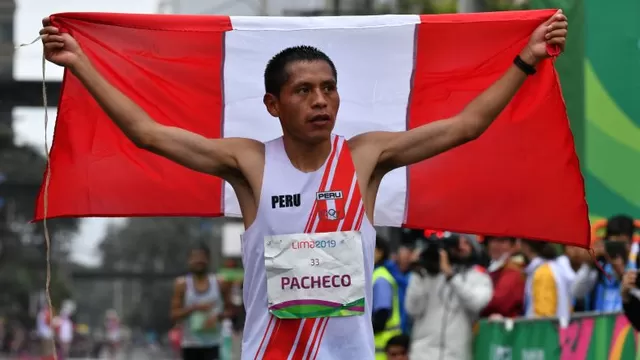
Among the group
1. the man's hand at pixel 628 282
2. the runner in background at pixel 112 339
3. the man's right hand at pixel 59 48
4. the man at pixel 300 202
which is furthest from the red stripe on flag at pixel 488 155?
the runner in background at pixel 112 339

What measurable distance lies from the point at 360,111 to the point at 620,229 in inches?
151

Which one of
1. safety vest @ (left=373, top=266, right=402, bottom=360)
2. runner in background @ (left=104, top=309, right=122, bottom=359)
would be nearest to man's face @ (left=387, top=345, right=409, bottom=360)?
safety vest @ (left=373, top=266, right=402, bottom=360)

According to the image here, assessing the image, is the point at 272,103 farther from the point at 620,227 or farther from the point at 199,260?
the point at 199,260

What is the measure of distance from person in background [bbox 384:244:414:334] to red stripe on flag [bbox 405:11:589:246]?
6230 millimetres

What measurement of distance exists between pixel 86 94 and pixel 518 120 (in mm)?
2184

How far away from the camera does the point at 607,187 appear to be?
1410 centimetres

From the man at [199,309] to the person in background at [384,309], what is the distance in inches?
131

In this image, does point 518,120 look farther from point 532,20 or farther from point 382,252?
point 382,252

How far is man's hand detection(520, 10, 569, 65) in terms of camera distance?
7.31 meters

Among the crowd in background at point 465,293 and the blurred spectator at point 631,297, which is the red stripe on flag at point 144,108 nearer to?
the blurred spectator at point 631,297

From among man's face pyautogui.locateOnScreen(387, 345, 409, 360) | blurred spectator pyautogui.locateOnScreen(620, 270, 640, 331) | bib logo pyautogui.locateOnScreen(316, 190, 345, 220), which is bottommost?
man's face pyautogui.locateOnScreen(387, 345, 409, 360)

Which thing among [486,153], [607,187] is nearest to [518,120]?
[486,153]

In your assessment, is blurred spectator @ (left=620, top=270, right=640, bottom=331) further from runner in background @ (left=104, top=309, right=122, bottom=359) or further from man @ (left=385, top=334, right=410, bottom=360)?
runner in background @ (left=104, top=309, right=122, bottom=359)

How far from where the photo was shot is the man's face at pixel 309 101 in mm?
6781
